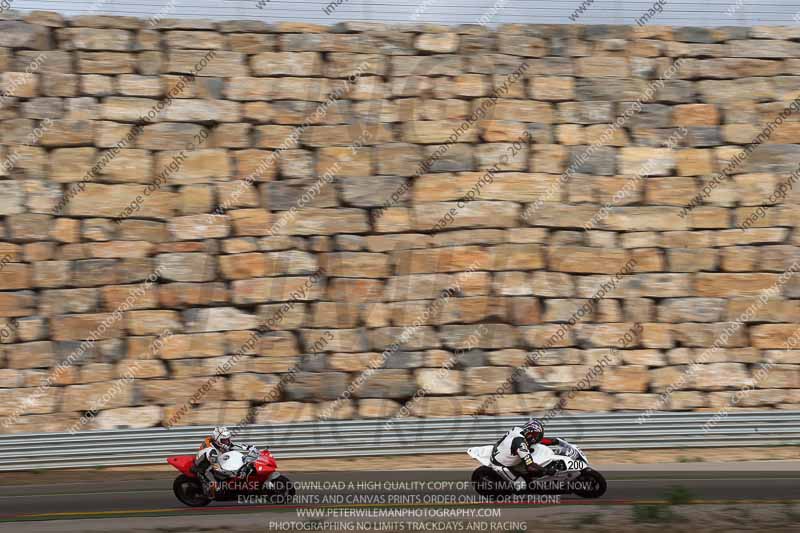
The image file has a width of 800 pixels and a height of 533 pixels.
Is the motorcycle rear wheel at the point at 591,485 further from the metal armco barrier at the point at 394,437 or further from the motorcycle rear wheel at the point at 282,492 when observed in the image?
the metal armco barrier at the point at 394,437

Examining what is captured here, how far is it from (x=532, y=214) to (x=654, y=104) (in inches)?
128

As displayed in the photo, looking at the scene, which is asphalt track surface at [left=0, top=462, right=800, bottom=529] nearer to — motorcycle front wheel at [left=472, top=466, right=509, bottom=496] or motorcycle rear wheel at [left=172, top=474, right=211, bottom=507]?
motorcycle rear wheel at [left=172, top=474, right=211, bottom=507]

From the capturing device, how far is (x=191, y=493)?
487 inches

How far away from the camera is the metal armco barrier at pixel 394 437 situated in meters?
15.6

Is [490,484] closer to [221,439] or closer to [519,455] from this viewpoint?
[519,455]

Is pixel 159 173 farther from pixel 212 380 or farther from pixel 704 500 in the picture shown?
pixel 704 500

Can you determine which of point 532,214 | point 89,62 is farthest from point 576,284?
point 89,62

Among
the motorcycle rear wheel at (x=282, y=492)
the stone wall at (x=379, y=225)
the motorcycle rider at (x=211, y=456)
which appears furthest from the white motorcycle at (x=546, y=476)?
the stone wall at (x=379, y=225)

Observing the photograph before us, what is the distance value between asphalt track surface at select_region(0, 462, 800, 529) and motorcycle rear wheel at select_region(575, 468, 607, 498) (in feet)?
0.39

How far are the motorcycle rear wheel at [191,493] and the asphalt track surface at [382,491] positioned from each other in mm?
113

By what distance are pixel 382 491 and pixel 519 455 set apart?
207 cm

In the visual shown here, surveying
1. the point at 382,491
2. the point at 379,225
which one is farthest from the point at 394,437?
the point at 379,225

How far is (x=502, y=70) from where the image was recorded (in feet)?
59.8

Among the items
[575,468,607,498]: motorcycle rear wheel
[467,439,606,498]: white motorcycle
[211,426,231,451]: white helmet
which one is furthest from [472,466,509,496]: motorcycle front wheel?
[211,426,231,451]: white helmet
